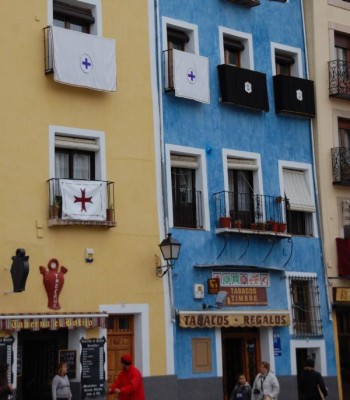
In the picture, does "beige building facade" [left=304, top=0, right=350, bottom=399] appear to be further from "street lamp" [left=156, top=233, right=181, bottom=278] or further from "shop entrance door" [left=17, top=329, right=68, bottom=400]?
"shop entrance door" [left=17, top=329, right=68, bottom=400]

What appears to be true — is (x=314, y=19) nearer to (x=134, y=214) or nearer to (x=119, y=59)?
(x=119, y=59)

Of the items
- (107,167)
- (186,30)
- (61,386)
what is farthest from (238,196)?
(61,386)

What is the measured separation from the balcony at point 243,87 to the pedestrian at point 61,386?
872 centimetres

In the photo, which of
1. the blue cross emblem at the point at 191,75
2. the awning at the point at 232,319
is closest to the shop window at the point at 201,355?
the awning at the point at 232,319

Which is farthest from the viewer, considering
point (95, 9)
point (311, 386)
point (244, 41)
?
point (244, 41)

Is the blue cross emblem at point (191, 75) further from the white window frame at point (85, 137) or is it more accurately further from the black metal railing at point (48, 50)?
the black metal railing at point (48, 50)

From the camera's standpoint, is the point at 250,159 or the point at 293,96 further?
the point at 293,96

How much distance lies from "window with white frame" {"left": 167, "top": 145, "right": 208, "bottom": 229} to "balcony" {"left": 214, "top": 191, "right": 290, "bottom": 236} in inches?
17.2

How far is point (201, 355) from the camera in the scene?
22.7m

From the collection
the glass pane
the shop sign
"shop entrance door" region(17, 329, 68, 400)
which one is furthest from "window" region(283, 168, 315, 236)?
"shop entrance door" region(17, 329, 68, 400)

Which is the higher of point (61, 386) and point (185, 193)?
point (185, 193)

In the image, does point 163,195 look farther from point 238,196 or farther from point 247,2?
point 247,2

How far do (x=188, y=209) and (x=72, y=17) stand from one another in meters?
5.56

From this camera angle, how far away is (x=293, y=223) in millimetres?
26000
